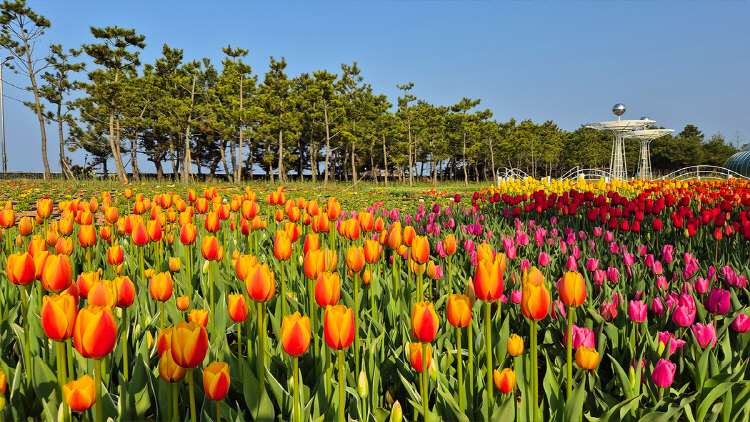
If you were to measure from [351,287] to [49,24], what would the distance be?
3034cm

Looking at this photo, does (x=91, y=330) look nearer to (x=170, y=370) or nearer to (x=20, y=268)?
(x=170, y=370)

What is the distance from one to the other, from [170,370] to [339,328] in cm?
42

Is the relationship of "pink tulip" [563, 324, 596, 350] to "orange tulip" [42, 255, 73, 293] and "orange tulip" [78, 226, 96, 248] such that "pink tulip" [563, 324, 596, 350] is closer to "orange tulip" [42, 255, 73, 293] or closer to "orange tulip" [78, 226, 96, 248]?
"orange tulip" [42, 255, 73, 293]

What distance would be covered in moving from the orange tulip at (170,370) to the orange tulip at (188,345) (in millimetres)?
34

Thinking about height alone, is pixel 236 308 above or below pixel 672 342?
above

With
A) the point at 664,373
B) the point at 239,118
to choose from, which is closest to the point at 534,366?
the point at 664,373

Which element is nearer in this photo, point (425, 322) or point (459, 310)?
point (425, 322)

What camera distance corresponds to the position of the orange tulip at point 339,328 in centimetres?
105

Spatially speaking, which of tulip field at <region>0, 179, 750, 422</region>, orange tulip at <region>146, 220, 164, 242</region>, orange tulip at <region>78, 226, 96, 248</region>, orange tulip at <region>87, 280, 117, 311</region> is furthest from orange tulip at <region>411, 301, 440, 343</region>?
orange tulip at <region>78, 226, 96, 248</region>

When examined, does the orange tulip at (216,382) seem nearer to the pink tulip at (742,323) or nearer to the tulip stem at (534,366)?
the tulip stem at (534,366)

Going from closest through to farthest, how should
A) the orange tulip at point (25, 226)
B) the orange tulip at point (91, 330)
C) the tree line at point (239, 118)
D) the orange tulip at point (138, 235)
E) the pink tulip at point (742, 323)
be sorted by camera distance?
the orange tulip at point (91, 330) < the pink tulip at point (742, 323) < the orange tulip at point (138, 235) < the orange tulip at point (25, 226) < the tree line at point (239, 118)

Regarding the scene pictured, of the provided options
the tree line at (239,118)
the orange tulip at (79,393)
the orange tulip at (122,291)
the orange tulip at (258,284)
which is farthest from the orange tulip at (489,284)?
the tree line at (239,118)

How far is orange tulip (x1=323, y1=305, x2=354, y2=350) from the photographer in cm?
105

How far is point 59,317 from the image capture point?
1012 millimetres
